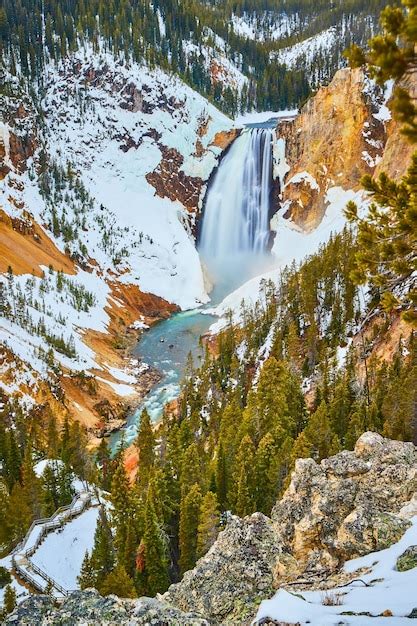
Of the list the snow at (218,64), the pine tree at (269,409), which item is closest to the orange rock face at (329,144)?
the snow at (218,64)

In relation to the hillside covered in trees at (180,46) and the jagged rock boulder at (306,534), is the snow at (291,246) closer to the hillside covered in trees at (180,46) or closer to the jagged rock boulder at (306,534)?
the hillside covered in trees at (180,46)

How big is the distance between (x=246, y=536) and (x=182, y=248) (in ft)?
344

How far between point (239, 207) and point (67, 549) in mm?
95885

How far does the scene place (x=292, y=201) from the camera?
115m

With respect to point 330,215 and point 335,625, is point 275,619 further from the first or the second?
point 330,215

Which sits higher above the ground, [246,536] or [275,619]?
[275,619]

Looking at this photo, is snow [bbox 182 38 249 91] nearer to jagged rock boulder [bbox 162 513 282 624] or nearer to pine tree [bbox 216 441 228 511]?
pine tree [bbox 216 441 228 511]

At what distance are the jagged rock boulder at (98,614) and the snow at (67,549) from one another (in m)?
28.2

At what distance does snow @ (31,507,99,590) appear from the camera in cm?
3625

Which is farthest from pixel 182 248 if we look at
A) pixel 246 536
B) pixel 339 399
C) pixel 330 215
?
pixel 246 536

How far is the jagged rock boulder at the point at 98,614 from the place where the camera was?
9.79m

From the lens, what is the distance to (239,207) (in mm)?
122688

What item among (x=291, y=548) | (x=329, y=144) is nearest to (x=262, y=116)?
(x=329, y=144)

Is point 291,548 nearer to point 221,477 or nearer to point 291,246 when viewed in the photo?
point 221,477
